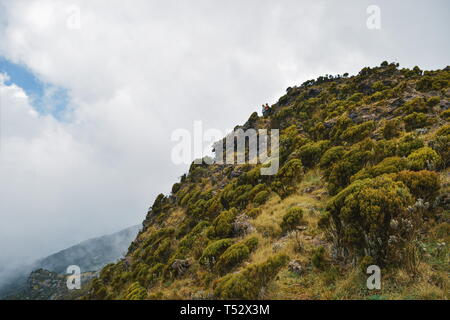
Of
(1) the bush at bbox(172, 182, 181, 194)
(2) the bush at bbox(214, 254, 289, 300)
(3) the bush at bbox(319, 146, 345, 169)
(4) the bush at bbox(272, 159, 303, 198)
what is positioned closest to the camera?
(2) the bush at bbox(214, 254, 289, 300)

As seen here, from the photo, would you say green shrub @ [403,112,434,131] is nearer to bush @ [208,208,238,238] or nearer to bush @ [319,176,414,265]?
bush @ [319,176,414,265]

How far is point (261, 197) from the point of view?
1291cm

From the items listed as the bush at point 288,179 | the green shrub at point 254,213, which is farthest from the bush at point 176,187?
the green shrub at point 254,213

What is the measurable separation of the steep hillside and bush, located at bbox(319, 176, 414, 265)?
0.07 ft

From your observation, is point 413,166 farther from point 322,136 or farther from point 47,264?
point 47,264

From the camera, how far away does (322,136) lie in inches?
718

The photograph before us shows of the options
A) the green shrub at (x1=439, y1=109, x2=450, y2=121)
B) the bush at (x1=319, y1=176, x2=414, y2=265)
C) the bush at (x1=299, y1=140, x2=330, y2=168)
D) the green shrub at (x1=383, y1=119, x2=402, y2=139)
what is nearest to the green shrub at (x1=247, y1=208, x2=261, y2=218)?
the bush at (x1=299, y1=140, x2=330, y2=168)

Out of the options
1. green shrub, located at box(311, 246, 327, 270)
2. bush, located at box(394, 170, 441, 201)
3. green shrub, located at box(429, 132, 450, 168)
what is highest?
green shrub, located at box(429, 132, 450, 168)

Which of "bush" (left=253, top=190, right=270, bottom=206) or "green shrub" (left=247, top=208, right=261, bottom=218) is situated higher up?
"bush" (left=253, top=190, right=270, bottom=206)

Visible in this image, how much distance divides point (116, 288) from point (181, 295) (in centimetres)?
1247

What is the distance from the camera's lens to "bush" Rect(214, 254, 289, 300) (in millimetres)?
5090

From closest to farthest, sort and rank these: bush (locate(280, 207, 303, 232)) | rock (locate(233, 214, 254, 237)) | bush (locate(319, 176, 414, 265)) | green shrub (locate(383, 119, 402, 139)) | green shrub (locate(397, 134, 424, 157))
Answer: bush (locate(319, 176, 414, 265)) < bush (locate(280, 207, 303, 232)) < green shrub (locate(397, 134, 424, 157)) < rock (locate(233, 214, 254, 237)) < green shrub (locate(383, 119, 402, 139))

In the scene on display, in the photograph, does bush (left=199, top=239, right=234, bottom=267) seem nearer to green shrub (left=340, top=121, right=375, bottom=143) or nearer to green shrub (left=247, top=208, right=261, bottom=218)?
green shrub (left=247, top=208, right=261, bottom=218)

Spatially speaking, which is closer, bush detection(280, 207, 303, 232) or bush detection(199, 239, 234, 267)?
bush detection(280, 207, 303, 232)
